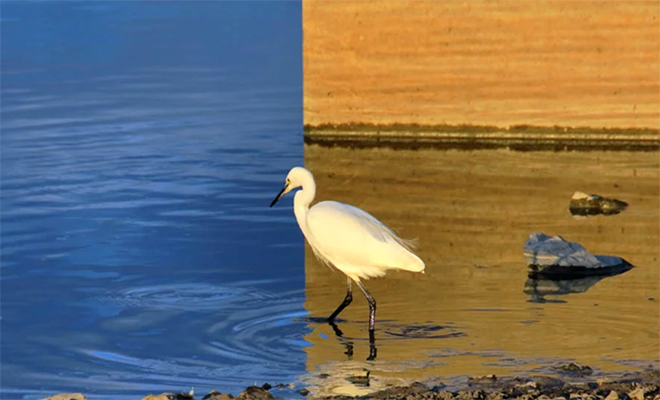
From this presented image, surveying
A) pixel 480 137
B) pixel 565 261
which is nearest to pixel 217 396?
pixel 565 261

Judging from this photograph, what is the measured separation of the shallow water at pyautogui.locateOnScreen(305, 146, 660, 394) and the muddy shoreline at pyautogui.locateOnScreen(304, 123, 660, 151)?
1.46 ft

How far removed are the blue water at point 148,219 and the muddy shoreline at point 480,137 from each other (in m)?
0.67

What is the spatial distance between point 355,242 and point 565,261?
260 cm

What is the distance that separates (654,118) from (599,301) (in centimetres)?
776

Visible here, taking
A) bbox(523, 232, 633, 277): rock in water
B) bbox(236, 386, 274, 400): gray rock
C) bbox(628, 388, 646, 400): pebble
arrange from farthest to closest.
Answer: bbox(523, 232, 633, 277): rock in water, bbox(236, 386, 274, 400): gray rock, bbox(628, 388, 646, 400): pebble

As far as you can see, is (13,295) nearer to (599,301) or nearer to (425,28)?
(599,301)

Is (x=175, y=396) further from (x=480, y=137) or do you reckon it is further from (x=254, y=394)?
(x=480, y=137)

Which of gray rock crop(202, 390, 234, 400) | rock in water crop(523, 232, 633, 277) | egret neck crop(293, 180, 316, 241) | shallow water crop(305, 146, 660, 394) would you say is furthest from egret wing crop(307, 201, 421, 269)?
gray rock crop(202, 390, 234, 400)

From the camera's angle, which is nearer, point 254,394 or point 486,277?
point 254,394

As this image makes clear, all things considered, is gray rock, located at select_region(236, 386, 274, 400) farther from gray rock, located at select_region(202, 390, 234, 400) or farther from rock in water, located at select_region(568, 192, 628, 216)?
rock in water, located at select_region(568, 192, 628, 216)

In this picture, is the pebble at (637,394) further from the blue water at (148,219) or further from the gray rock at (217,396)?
the blue water at (148,219)

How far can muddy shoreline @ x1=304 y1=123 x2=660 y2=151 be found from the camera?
61.3ft

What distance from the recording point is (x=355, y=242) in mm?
10617

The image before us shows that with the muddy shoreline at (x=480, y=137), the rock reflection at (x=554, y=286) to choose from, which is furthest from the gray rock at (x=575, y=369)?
the muddy shoreline at (x=480, y=137)
